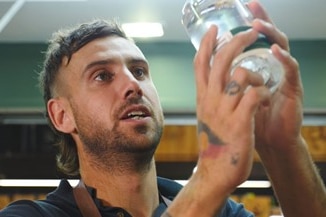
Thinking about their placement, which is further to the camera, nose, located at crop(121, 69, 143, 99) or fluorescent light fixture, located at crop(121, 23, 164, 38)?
fluorescent light fixture, located at crop(121, 23, 164, 38)

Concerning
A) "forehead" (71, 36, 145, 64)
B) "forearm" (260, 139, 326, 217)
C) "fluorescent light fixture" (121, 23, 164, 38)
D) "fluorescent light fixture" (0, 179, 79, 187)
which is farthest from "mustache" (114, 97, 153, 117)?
"fluorescent light fixture" (0, 179, 79, 187)

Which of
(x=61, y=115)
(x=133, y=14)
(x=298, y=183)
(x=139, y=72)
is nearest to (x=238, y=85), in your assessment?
(x=298, y=183)

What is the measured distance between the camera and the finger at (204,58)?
28.7 inches

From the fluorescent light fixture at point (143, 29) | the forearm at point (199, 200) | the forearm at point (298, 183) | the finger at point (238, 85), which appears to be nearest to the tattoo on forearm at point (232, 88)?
the finger at point (238, 85)

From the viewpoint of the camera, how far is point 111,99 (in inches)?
44.4

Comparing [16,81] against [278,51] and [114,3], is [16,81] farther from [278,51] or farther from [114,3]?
[278,51]

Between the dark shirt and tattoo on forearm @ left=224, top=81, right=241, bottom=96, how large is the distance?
0.46 meters

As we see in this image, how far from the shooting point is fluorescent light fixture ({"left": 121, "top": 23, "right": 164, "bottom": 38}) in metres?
2.99

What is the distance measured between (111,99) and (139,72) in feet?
0.40

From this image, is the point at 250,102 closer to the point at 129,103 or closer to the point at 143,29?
the point at 129,103

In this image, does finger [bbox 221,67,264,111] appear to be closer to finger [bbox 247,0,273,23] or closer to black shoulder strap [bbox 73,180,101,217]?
finger [bbox 247,0,273,23]

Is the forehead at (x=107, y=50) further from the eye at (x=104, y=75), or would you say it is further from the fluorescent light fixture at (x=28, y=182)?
the fluorescent light fixture at (x=28, y=182)

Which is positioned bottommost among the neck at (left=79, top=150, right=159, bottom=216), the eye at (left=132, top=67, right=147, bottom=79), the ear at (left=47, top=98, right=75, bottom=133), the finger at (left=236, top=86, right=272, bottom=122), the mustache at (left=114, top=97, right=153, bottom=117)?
the neck at (left=79, top=150, right=159, bottom=216)

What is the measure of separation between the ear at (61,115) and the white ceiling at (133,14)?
1.41 m
